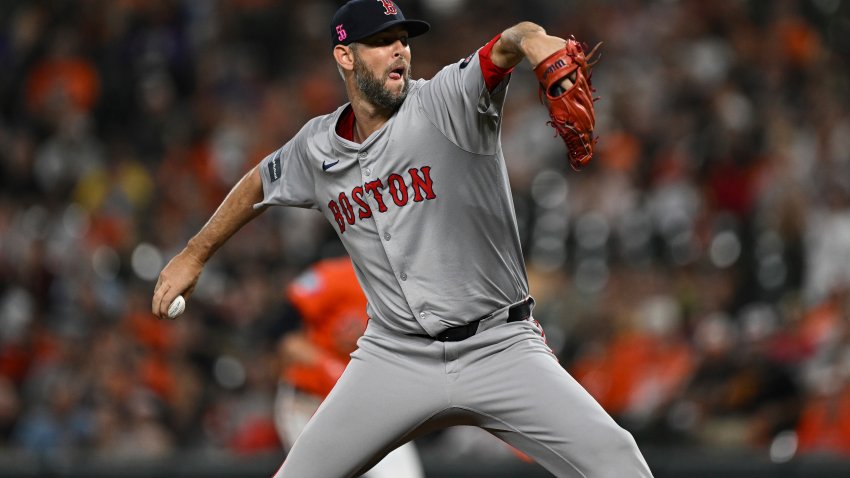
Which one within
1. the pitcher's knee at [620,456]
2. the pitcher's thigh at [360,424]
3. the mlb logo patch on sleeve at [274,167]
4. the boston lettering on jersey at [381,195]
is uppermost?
the mlb logo patch on sleeve at [274,167]

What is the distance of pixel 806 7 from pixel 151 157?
5660 mm

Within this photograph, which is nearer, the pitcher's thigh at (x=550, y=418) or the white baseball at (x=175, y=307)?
the pitcher's thigh at (x=550, y=418)

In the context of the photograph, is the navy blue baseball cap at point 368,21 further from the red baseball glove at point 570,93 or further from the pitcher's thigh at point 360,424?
the pitcher's thigh at point 360,424

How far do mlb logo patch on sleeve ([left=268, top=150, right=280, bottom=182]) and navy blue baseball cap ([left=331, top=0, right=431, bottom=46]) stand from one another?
49cm

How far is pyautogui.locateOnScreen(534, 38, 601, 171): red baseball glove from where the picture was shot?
3.76 m

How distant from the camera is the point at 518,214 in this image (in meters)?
9.85

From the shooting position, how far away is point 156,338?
33.4ft

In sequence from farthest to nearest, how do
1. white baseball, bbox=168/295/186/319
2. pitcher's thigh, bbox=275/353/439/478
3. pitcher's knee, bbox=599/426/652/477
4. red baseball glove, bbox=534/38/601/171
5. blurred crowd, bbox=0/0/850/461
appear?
blurred crowd, bbox=0/0/850/461
white baseball, bbox=168/295/186/319
pitcher's thigh, bbox=275/353/439/478
pitcher's knee, bbox=599/426/652/477
red baseball glove, bbox=534/38/601/171

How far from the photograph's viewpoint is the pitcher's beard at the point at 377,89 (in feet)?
14.2

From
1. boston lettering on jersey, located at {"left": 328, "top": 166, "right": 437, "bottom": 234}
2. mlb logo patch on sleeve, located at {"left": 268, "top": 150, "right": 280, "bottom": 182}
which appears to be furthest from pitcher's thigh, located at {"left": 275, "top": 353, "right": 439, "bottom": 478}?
mlb logo patch on sleeve, located at {"left": 268, "top": 150, "right": 280, "bottom": 182}

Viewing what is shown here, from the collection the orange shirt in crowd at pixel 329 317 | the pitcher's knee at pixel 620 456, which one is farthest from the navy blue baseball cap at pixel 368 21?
the orange shirt in crowd at pixel 329 317

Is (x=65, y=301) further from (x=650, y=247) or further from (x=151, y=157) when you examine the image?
(x=650, y=247)

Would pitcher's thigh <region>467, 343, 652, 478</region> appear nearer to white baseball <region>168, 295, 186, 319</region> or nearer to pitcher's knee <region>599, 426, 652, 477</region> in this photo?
pitcher's knee <region>599, 426, 652, 477</region>

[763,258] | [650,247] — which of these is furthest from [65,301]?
[763,258]
